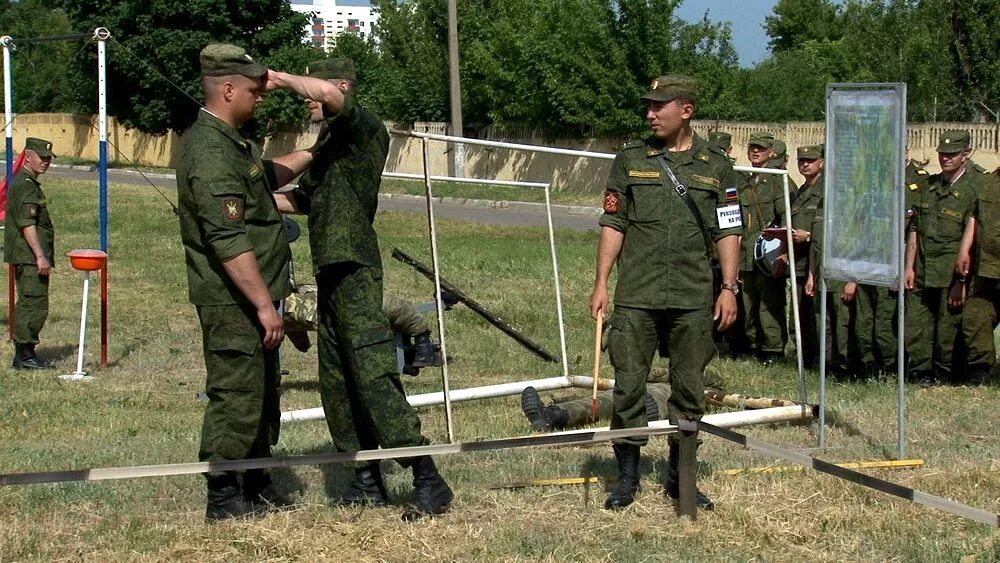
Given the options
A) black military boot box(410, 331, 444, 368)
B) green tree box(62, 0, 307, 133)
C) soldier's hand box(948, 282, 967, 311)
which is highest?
green tree box(62, 0, 307, 133)

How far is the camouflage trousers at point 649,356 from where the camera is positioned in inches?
254

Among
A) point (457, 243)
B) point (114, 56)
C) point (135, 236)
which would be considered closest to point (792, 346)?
point (457, 243)

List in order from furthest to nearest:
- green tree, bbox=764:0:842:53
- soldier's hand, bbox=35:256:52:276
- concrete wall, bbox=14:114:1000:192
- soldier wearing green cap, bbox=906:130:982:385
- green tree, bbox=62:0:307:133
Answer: green tree, bbox=764:0:842:53 → green tree, bbox=62:0:307:133 → concrete wall, bbox=14:114:1000:192 → soldier's hand, bbox=35:256:52:276 → soldier wearing green cap, bbox=906:130:982:385

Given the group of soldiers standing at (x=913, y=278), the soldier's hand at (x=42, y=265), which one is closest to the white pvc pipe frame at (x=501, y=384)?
the group of soldiers standing at (x=913, y=278)

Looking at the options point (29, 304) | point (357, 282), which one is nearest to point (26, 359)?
point (29, 304)

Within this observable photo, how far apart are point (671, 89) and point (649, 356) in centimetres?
131

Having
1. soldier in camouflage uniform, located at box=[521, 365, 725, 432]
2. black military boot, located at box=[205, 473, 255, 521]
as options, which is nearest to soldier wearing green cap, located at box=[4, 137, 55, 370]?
soldier in camouflage uniform, located at box=[521, 365, 725, 432]

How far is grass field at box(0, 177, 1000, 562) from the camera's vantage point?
584cm

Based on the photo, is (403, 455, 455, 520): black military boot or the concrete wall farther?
the concrete wall

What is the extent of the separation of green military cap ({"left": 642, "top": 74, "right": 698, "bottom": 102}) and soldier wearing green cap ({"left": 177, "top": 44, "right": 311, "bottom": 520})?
6.14ft

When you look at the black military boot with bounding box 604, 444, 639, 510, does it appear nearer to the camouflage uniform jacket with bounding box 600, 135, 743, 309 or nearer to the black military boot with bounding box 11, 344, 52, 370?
the camouflage uniform jacket with bounding box 600, 135, 743, 309

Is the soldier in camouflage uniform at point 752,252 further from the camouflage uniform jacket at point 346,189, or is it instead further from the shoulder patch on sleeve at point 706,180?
the camouflage uniform jacket at point 346,189

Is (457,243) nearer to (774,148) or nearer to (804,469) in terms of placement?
(774,148)

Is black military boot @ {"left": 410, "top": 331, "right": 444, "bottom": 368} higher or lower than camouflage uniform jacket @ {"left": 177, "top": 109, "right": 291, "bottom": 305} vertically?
lower
